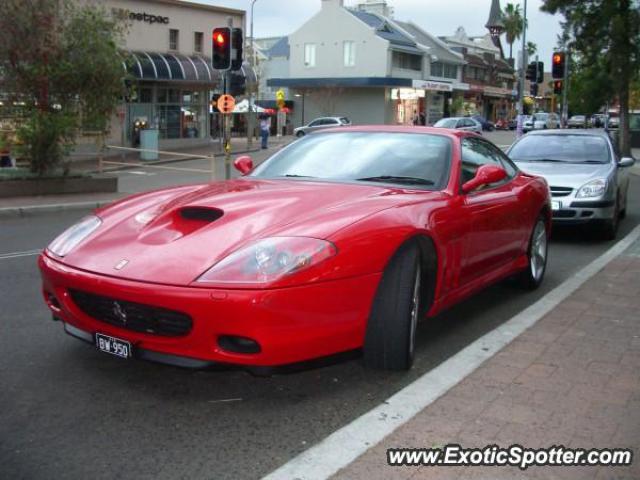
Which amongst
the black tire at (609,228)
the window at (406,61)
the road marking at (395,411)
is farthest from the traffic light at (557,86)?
the window at (406,61)

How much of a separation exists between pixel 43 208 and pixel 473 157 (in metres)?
9.63

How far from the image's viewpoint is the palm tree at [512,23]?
9756 cm

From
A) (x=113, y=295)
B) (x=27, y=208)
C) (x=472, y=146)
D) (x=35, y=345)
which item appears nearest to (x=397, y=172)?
(x=472, y=146)

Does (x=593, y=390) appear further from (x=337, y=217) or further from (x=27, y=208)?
(x=27, y=208)

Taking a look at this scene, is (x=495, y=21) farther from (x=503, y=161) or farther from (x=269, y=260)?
(x=269, y=260)

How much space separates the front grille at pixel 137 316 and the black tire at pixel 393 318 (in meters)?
1.03

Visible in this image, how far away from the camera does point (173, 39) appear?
35688mm

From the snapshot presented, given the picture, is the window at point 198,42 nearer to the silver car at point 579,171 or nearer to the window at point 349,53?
the window at point 349,53

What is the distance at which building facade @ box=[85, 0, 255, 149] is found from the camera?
107 feet

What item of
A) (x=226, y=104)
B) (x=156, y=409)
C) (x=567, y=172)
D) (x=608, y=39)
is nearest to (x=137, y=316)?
(x=156, y=409)

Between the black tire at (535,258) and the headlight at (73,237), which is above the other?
the headlight at (73,237)

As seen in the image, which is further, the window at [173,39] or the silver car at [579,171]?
the window at [173,39]

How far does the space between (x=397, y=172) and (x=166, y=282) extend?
203 centimetres

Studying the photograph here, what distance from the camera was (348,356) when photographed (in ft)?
12.4
